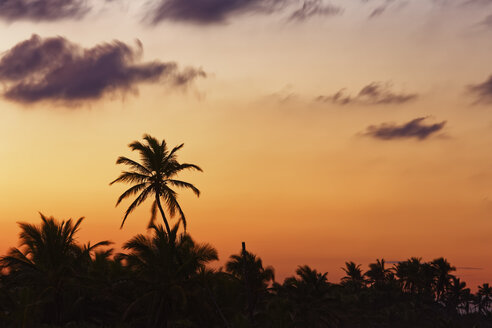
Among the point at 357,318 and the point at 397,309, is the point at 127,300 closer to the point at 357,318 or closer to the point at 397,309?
the point at 357,318

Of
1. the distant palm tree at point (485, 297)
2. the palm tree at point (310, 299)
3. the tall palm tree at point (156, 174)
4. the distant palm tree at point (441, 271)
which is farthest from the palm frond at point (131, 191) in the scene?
the distant palm tree at point (485, 297)

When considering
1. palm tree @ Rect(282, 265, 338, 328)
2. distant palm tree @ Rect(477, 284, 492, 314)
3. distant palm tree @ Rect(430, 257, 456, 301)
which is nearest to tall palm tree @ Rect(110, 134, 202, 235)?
palm tree @ Rect(282, 265, 338, 328)

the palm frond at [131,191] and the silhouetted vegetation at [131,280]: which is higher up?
the palm frond at [131,191]

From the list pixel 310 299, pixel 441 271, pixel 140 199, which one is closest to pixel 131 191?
pixel 140 199

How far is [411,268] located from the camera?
11175 centimetres

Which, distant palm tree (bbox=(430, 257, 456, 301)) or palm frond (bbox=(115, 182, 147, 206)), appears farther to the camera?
distant palm tree (bbox=(430, 257, 456, 301))

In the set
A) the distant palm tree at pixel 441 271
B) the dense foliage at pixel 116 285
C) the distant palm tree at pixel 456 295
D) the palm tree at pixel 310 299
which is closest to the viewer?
the dense foliage at pixel 116 285

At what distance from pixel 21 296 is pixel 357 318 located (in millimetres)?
72537

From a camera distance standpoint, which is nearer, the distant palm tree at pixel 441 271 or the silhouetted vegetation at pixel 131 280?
the silhouetted vegetation at pixel 131 280

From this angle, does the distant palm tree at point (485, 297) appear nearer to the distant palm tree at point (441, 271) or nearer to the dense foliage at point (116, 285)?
the distant palm tree at point (441, 271)

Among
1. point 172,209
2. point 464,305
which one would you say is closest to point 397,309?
point 464,305

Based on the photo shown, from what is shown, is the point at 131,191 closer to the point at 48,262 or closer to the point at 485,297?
the point at 48,262

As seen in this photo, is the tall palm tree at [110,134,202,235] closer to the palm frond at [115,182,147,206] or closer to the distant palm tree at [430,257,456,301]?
the palm frond at [115,182,147,206]

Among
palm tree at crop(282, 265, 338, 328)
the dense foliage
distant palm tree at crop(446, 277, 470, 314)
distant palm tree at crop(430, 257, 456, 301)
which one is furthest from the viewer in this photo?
distant palm tree at crop(446, 277, 470, 314)
